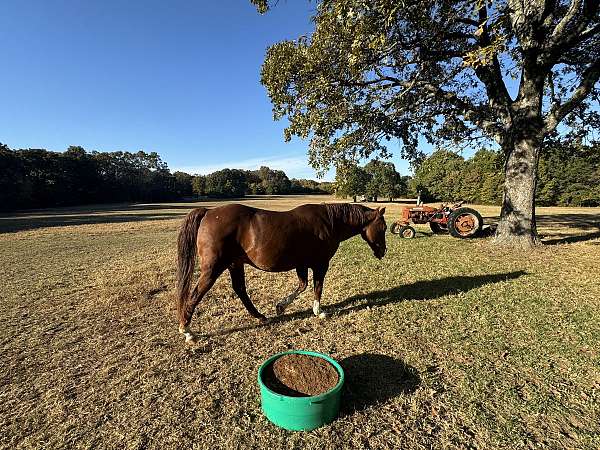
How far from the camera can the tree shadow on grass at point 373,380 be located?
2817mm

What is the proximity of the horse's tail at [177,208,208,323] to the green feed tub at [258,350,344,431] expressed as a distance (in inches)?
76.2

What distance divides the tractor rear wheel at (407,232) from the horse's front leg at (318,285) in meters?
8.53

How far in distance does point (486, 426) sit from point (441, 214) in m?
11.1

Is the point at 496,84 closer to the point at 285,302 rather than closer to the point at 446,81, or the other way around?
the point at 446,81

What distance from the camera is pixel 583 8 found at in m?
7.96

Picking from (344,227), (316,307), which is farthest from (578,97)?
(316,307)

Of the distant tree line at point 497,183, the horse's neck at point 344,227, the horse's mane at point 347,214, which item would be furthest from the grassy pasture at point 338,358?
the distant tree line at point 497,183

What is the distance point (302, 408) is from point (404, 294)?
3855 millimetres

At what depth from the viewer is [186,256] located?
4066mm

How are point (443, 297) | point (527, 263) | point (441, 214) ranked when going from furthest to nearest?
point (441, 214)
point (527, 263)
point (443, 297)

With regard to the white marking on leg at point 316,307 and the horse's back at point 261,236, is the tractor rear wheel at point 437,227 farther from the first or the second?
the horse's back at point 261,236

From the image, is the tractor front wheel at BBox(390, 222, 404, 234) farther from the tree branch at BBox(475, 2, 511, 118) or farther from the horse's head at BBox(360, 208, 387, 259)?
the horse's head at BBox(360, 208, 387, 259)

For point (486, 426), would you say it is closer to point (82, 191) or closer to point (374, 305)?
point (374, 305)

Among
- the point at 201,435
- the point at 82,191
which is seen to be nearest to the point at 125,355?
the point at 201,435
